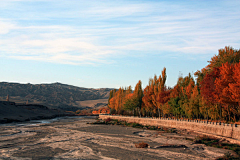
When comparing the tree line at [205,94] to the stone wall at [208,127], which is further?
the tree line at [205,94]

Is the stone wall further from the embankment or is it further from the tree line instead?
the tree line

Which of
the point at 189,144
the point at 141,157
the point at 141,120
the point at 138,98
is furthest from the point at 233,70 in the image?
the point at 138,98

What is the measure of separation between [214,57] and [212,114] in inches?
666

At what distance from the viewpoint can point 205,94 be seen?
39.4 meters

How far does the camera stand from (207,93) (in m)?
38.9

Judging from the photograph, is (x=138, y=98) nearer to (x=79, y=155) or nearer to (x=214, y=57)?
(x=214, y=57)

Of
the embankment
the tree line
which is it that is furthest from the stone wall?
the tree line

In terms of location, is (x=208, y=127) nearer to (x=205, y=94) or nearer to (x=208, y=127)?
(x=208, y=127)

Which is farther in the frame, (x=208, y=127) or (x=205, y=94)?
(x=205, y=94)

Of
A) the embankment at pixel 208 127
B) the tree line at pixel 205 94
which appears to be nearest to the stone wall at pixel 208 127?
the embankment at pixel 208 127

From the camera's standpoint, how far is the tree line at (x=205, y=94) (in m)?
35.1

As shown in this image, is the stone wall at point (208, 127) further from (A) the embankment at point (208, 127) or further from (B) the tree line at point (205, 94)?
(B) the tree line at point (205, 94)

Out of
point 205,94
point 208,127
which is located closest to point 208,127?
point 208,127

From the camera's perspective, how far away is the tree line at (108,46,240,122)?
3506 cm
